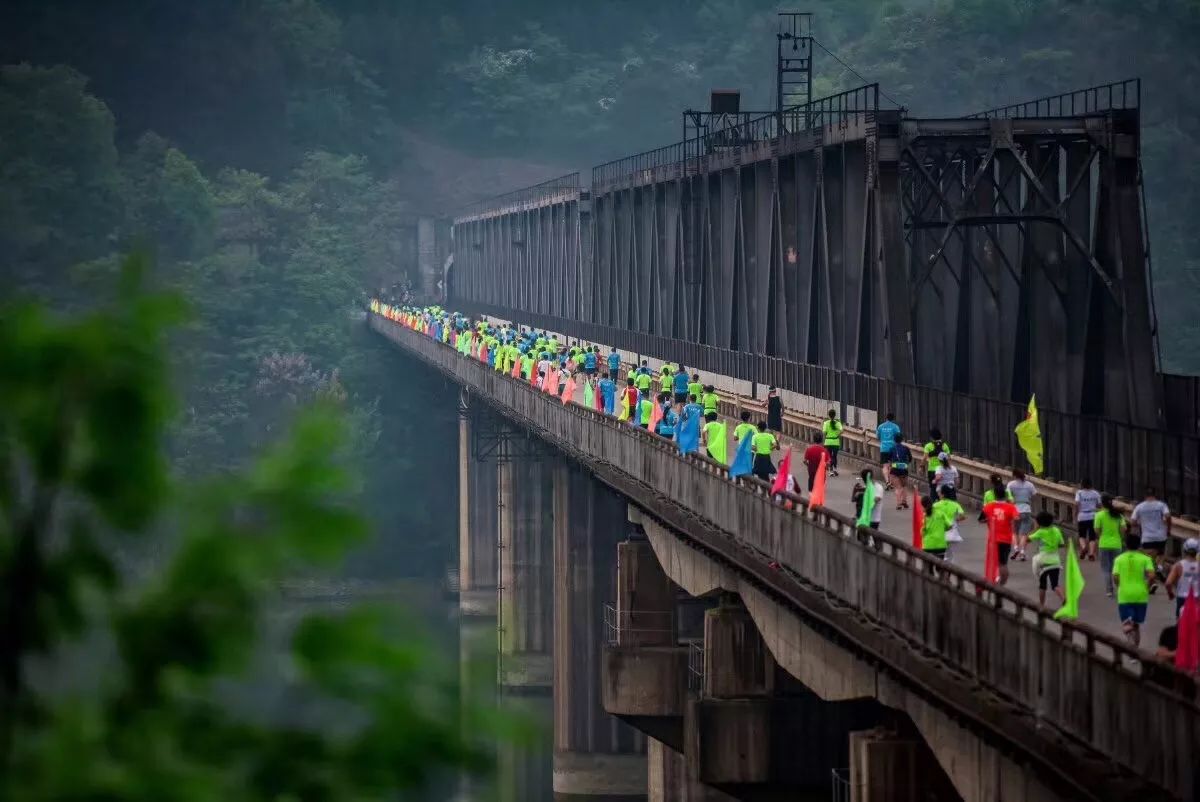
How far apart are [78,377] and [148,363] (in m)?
0.23

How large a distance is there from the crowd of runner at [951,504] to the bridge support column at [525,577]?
2958 centimetres

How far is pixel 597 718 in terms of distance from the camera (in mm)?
67312

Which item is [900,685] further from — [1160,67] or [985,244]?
[1160,67]

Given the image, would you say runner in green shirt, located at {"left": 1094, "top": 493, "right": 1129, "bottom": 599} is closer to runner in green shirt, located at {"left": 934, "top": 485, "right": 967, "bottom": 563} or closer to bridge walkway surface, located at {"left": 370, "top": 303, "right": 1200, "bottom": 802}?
bridge walkway surface, located at {"left": 370, "top": 303, "right": 1200, "bottom": 802}

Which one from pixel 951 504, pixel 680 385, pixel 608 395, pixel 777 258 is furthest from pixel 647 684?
pixel 777 258

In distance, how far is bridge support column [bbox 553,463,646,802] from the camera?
2645 inches

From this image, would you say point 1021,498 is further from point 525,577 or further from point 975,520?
point 525,577

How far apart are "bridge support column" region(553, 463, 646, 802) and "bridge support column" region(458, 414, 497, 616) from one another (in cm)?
3316

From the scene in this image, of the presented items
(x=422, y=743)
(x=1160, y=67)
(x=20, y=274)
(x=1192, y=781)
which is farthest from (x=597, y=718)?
(x=1160, y=67)

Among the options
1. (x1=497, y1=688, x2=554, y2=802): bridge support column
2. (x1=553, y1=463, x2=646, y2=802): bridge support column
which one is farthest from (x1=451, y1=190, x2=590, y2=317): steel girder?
(x1=553, y1=463, x2=646, y2=802): bridge support column

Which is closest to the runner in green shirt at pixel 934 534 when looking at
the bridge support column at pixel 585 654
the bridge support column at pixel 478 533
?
the bridge support column at pixel 585 654

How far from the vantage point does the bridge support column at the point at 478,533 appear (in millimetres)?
105062

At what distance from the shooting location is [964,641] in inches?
787

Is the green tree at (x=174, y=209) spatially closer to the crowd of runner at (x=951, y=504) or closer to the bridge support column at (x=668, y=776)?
the crowd of runner at (x=951, y=504)
